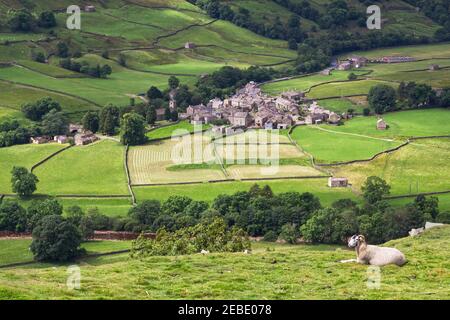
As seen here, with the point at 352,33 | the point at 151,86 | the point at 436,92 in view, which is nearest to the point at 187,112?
the point at 151,86

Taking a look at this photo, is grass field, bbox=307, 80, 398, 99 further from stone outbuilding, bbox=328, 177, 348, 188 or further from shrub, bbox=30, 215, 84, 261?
shrub, bbox=30, 215, 84, 261

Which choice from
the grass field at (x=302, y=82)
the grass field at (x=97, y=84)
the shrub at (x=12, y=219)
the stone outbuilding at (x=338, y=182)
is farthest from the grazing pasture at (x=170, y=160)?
the grass field at (x=302, y=82)

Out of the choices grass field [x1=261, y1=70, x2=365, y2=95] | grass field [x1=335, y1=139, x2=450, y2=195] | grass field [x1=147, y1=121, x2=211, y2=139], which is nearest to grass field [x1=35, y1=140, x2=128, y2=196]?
grass field [x1=147, y1=121, x2=211, y2=139]

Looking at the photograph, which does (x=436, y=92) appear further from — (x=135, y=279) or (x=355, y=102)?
(x=135, y=279)

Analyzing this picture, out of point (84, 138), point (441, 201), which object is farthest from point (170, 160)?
point (441, 201)

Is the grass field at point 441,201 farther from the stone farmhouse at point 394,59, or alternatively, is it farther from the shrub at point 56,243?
the stone farmhouse at point 394,59

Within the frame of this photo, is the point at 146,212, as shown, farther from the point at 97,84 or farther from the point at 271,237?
the point at 97,84

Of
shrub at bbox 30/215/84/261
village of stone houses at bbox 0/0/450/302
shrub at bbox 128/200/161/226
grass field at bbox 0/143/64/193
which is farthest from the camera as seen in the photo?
grass field at bbox 0/143/64/193
